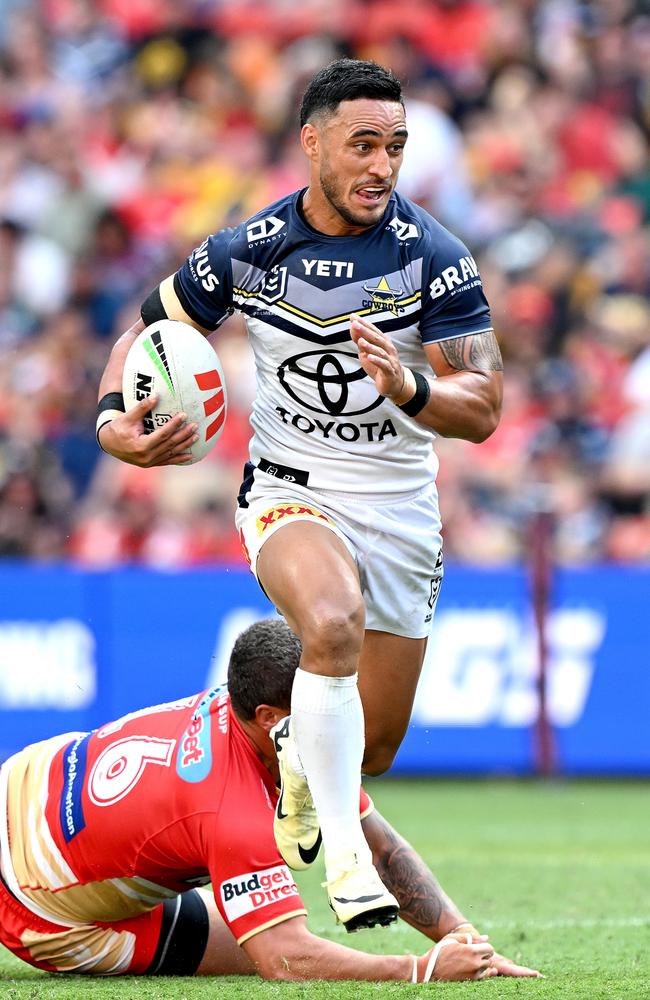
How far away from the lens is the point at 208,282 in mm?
5230

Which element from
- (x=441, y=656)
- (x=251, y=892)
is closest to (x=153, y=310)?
(x=251, y=892)

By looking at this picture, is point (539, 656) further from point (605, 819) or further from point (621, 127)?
point (621, 127)

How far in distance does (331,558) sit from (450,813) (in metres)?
5.09

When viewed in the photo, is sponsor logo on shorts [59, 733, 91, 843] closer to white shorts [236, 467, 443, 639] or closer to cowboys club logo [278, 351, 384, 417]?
white shorts [236, 467, 443, 639]

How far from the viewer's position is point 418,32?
48.8ft

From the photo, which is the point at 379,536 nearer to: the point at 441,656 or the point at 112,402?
the point at 112,402

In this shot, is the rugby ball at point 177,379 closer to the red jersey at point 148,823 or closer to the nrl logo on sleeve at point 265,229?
the nrl logo on sleeve at point 265,229

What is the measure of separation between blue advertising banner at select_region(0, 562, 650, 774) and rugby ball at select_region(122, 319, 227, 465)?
5.36m

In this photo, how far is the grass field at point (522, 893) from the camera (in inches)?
171

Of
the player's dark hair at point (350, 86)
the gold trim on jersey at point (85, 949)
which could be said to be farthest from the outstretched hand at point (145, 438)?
the gold trim on jersey at point (85, 949)

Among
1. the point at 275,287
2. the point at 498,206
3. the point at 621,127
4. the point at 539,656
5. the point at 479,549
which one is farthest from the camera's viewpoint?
the point at 621,127

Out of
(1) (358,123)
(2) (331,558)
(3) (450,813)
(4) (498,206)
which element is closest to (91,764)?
(2) (331,558)

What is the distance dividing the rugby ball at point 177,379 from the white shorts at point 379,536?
0.26m

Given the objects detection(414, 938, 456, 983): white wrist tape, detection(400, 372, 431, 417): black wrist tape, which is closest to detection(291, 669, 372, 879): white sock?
detection(414, 938, 456, 983): white wrist tape
